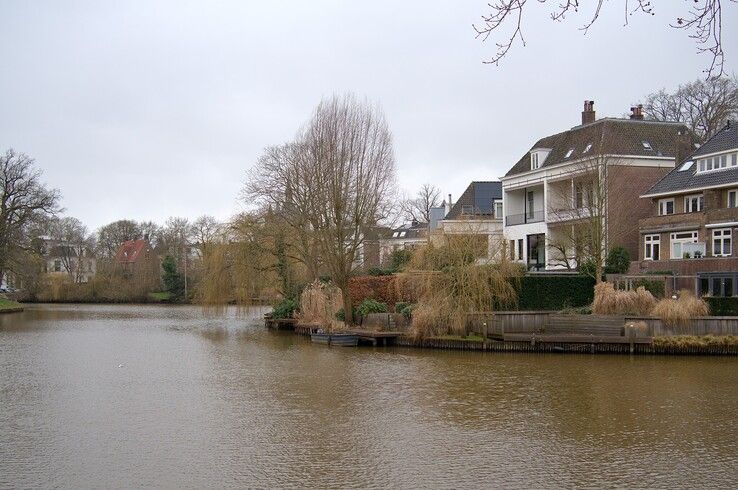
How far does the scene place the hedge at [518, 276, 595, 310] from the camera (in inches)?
1283

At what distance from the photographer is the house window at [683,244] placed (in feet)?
108

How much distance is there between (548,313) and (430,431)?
16.2 metres

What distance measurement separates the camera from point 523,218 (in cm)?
4456

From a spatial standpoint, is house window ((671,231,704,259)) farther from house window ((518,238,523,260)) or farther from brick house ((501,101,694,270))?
house window ((518,238,523,260))

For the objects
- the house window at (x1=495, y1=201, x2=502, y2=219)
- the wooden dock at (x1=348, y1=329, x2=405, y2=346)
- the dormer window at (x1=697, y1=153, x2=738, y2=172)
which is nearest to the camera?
the wooden dock at (x1=348, y1=329, x2=405, y2=346)

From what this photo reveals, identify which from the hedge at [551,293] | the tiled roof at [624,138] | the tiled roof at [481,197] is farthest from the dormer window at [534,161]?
the hedge at [551,293]

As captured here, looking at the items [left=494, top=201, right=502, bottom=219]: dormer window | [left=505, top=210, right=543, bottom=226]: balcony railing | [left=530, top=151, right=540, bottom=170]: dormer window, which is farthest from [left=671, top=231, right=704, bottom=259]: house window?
[left=494, top=201, right=502, bottom=219]: dormer window

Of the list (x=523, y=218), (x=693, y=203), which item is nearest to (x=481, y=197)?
(x=523, y=218)

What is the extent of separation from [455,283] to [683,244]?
12048 mm

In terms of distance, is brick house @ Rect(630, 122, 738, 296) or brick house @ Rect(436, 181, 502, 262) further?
brick house @ Rect(436, 181, 502, 262)

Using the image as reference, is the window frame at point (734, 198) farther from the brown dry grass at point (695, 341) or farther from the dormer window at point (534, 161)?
the dormer window at point (534, 161)

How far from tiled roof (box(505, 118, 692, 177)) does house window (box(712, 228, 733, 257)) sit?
23.7 ft

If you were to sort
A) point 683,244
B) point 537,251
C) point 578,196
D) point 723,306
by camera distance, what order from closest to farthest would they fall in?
point 723,306 → point 683,244 → point 578,196 → point 537,251

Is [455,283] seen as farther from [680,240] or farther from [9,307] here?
[9,307]
